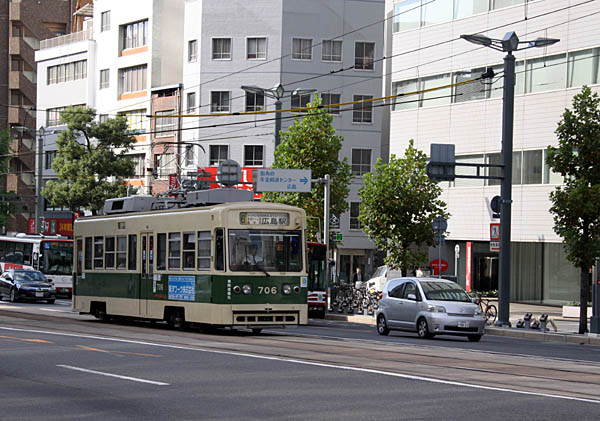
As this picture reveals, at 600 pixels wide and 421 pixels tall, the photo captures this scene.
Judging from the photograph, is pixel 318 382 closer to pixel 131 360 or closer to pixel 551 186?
pixel 131 360

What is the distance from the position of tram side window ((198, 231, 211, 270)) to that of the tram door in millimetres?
2314

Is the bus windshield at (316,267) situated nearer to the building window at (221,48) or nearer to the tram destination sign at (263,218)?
the tram destination sign at (263,218)

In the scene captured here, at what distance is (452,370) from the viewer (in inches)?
599

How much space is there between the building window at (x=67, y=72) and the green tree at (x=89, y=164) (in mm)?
18782

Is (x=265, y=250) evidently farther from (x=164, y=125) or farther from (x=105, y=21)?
(x=105, y=21)

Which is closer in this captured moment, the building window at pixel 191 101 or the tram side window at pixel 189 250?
the tram side window at pixel 189 250

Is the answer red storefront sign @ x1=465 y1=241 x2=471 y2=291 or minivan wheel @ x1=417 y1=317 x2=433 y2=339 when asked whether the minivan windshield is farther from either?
red storefront sign @ x1=465 y1=241 x2=471 y2=291

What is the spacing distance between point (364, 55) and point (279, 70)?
6.33 m

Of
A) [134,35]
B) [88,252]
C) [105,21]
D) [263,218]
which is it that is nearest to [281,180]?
[88,252]

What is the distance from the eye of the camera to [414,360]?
17.0 metres

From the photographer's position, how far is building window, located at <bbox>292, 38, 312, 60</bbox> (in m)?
70.4

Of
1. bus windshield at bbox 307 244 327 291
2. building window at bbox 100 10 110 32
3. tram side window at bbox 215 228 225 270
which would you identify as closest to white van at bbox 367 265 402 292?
bus windshield at bbox 307 244 327 291

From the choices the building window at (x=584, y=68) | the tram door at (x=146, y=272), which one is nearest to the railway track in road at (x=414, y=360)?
the tram door at (x=146, y=272)

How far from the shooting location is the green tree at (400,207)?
40.8 m
